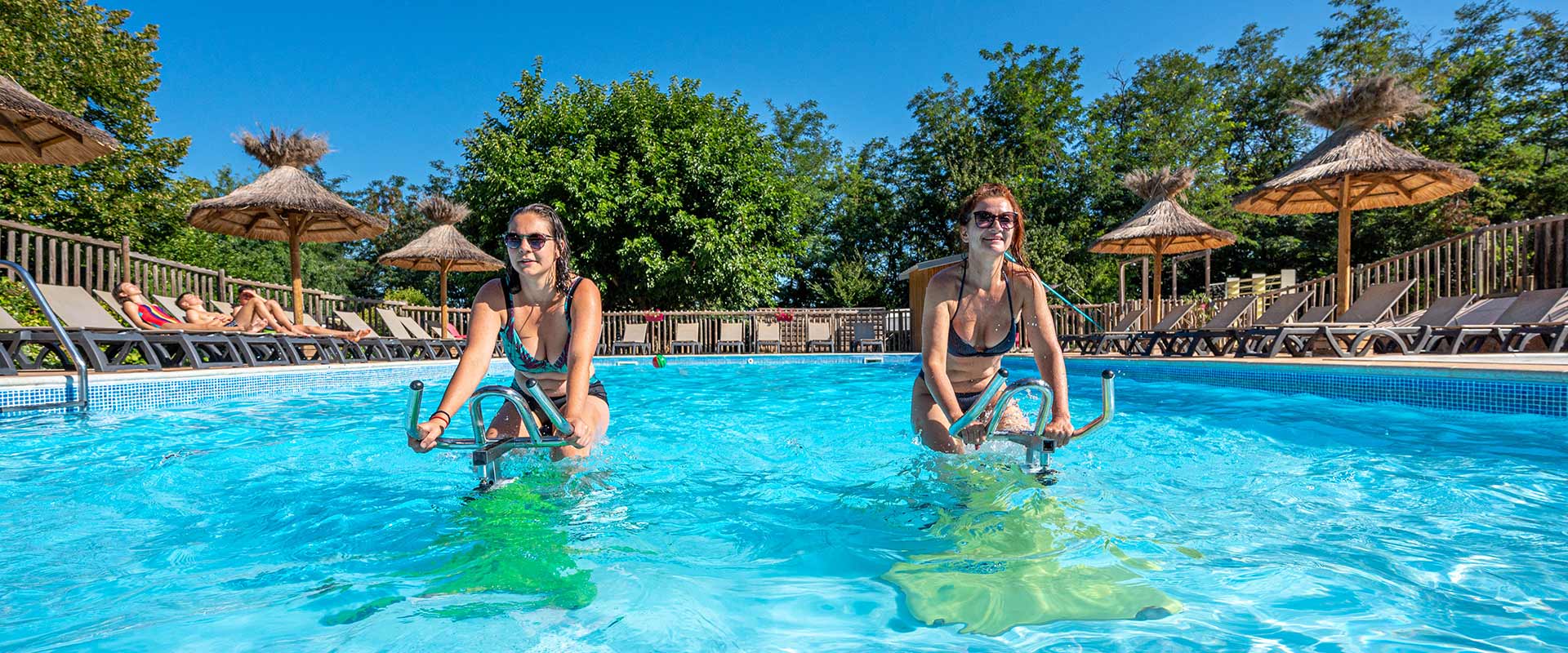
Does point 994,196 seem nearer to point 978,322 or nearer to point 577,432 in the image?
point 978,322

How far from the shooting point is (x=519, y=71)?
73.3 ft

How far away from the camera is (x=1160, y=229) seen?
39.5 ft

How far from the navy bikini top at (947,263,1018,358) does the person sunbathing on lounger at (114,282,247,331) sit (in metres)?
8.64

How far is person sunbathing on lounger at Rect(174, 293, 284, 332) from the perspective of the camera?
9047 mm

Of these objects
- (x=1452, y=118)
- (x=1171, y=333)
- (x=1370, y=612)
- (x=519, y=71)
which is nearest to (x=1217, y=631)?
(x=1370, y=612)

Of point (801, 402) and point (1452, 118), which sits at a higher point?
point (1452, 118)

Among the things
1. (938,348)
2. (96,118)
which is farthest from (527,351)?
(96,118)

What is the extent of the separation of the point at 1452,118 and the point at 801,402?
2900 centimetres

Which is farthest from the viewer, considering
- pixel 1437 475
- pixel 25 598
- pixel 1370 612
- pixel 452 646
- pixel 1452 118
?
pixel 1452 118

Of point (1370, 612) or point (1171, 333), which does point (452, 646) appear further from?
point (1171, 333)

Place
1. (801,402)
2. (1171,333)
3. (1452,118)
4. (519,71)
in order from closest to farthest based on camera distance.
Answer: (801,402) < (1171,333) < (519,71) < (1452,118)

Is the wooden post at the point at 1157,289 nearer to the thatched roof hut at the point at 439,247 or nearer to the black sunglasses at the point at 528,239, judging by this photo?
the black sunglasses at the point at 528,239

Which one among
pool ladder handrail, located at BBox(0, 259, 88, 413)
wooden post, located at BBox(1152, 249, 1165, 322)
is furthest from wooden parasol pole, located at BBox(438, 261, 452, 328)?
wooden post, located at BBox(1152, 249, 1165, 322)

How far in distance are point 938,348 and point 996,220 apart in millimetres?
530
